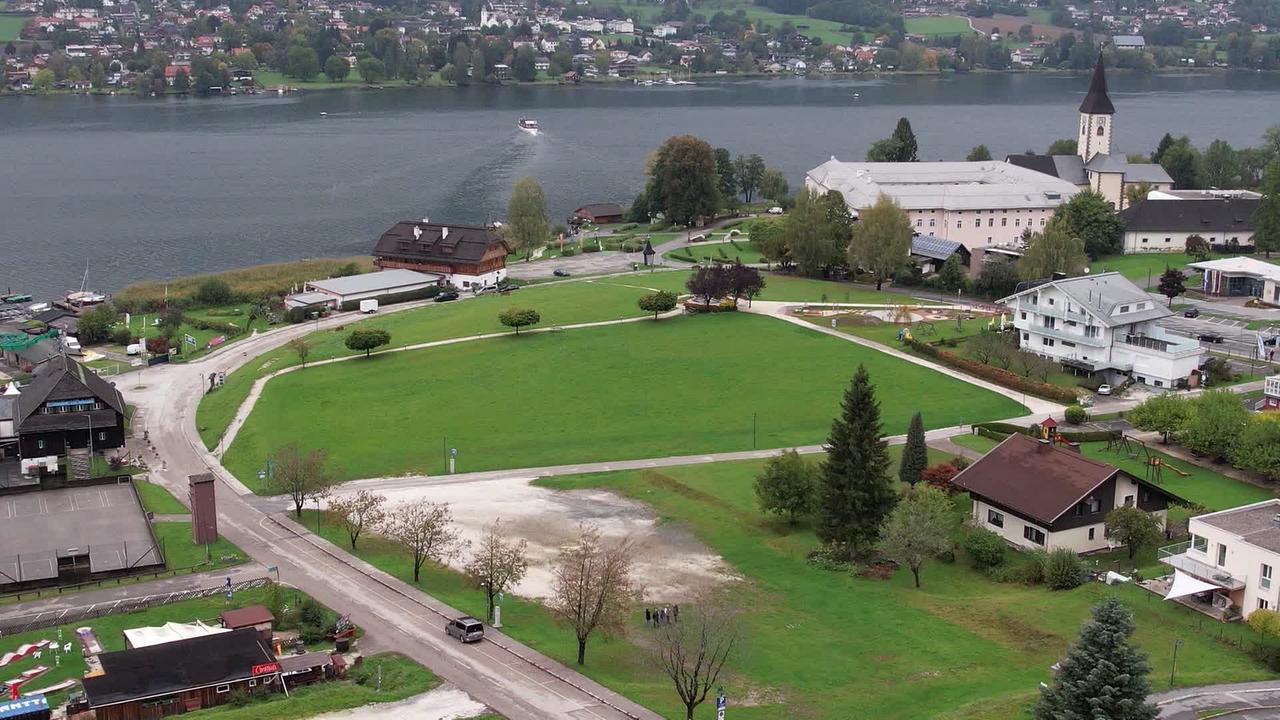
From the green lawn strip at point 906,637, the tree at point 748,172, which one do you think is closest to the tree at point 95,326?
the green lawn strip at point 906,637

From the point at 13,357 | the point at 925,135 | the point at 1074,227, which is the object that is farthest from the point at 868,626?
the point at 925,135

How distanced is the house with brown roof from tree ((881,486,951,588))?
3067 mm

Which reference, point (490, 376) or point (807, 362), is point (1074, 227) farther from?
point (490, 376)

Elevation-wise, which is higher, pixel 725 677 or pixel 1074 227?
pixel 1074 227

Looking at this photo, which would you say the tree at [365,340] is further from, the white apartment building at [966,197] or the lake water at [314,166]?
the white apartment building at [966,197]

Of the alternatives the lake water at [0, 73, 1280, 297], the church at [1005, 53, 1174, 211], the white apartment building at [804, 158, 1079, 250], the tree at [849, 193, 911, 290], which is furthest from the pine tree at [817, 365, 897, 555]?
the church at [1005, 53, 1174, 211]

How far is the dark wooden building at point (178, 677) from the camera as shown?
31453 mm

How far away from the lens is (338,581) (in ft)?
132

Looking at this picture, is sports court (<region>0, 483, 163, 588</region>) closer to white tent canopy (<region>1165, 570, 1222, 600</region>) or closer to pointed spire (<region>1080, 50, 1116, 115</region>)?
white tent canopy (<region>1165, 570, 1222, 600</region>)

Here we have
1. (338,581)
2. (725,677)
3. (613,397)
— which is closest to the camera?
(725,677)

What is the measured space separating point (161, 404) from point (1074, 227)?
5587 cm

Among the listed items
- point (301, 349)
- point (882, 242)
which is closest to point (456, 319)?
point (301, 349)

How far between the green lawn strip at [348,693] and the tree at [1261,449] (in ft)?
98.2

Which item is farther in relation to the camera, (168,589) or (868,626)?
(168,589)
